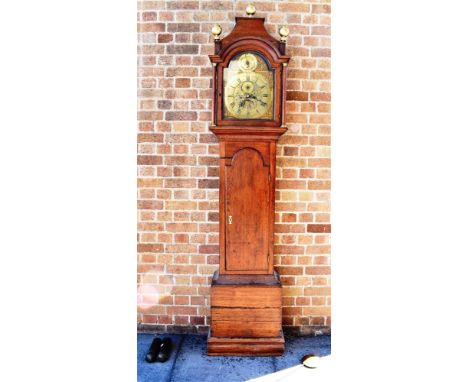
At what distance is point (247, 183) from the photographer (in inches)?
83.6

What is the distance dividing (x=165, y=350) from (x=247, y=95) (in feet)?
5.24

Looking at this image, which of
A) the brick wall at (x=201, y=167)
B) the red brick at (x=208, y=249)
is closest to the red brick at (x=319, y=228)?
the brick wall at (x=201, y=167)

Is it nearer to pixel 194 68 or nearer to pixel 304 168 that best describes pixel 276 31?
pixel 194 68

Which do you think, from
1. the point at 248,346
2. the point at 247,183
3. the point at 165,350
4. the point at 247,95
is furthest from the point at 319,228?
the point at 165,350

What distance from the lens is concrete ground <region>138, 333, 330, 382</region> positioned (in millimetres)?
2020

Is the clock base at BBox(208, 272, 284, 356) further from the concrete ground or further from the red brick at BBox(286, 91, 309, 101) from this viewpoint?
the red brick at BBox(286, 91, 309, 101)

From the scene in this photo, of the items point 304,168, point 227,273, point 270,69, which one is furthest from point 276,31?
point 227,273

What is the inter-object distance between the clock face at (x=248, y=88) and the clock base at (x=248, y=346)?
4.32 ft

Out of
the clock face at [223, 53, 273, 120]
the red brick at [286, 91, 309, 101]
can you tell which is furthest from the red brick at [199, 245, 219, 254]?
the red brick at [286, 91, 309, 101]

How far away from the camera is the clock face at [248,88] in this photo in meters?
2.05

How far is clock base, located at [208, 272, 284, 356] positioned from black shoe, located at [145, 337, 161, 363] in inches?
12.9

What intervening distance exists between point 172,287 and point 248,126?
1208 mm

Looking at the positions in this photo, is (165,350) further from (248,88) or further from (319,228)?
(248,88)

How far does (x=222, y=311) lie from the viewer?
2.19 m
